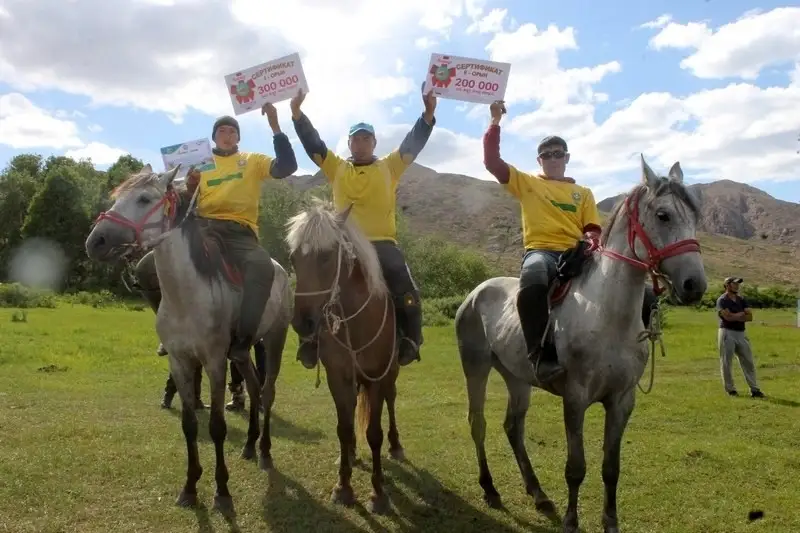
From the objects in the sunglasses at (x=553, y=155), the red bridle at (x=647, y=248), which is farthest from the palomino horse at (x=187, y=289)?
the red bridle at (x=647, y=248)

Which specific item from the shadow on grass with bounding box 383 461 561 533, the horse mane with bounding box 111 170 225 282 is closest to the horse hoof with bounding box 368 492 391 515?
the shadow on grass with bounding box 383 461 561 533

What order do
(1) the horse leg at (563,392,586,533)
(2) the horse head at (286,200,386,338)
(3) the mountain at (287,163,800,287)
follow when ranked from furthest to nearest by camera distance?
1. (3) the mountain at (287,163,800,287)
2. (2) the horse head at (286,200,386,338)
3. (1) the horse leg at (563,392,586,533)

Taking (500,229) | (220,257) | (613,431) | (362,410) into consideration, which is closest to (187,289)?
(220,257)

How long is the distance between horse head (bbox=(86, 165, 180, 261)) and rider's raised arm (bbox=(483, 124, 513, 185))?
2.93 meters

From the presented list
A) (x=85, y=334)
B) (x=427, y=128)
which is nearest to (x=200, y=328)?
(x=427, y=128)

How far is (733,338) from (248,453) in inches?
408

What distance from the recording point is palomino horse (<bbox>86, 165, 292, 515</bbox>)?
558cm

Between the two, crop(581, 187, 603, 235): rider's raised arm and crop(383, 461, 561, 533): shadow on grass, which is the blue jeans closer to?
crop(581, 187, 603, 235): rider's raised arm

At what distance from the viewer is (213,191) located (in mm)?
6852

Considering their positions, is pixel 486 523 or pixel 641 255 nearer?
pixel 641 255

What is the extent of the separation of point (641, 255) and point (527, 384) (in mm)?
2239

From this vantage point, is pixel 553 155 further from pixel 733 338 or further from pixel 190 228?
pixel 733 338

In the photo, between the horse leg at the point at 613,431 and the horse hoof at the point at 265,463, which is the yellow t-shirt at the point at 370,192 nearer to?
the horse leg at the point at 613,431

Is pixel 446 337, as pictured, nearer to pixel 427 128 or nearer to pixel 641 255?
pixel 427 128
